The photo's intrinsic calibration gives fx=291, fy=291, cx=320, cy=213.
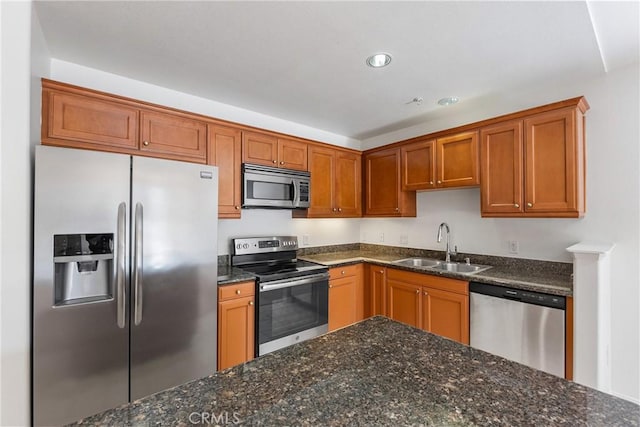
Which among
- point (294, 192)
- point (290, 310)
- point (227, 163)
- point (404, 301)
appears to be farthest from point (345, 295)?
point (227, 163)

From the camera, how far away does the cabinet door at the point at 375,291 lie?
307cm

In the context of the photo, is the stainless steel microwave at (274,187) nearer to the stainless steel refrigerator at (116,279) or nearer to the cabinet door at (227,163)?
the cabinet door at (227,163)

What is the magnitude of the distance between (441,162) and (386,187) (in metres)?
0.73

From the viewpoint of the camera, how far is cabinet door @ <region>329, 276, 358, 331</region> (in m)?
2.99

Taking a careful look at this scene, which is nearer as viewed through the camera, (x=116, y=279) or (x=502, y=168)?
(x=116, y=279)

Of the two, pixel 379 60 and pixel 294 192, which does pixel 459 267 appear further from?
pixel 379 60

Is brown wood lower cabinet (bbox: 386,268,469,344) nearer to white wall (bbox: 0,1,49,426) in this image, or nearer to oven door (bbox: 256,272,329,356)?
oven door (bbox: 256,272,329,356)

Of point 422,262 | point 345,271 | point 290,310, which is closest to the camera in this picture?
point 290,310

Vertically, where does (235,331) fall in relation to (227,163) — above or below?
below

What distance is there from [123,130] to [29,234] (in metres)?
0.91

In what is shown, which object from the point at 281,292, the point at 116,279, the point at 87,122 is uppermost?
the point at 87,122

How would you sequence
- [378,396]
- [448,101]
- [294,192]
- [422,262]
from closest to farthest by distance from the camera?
[378,396] < [448,101] < [294,192] < [422,262]

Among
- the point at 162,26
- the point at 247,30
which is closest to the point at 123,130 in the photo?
the point at 162,26

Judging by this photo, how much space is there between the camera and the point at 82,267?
1675mm
